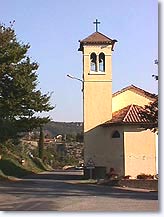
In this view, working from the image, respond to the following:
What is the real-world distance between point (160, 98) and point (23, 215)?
3639 millimetres

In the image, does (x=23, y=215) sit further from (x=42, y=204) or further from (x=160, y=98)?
(x=42, y=204)

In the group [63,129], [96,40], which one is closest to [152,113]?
[96,40]

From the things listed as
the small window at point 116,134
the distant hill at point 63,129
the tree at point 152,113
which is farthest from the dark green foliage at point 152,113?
the distant hill at point 63,129

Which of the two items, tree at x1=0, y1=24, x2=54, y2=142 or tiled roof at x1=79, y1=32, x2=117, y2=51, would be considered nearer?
tree at x1=0, y1=24, x2=54, y2=142

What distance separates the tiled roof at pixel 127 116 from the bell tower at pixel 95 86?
23.6 inches

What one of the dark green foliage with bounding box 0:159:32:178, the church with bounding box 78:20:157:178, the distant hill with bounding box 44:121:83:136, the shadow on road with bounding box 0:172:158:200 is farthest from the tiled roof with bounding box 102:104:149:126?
the distant hill with bounding box 44:121:83:136

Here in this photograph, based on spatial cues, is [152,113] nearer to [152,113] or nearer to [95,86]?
[152,113]

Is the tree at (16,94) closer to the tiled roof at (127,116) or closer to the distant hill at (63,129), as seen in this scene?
the tiled roof at (127,116)

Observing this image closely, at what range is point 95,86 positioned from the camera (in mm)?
A: 33781

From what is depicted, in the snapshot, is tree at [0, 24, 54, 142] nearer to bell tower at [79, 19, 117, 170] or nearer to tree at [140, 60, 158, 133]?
bell tower at [79, 19, 117, 170]

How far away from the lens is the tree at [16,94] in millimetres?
29478

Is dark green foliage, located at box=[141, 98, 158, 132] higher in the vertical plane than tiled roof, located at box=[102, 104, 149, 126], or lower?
lower

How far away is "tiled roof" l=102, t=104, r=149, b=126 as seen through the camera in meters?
31.7

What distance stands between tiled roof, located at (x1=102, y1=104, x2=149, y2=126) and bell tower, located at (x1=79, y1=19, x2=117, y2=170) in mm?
601
